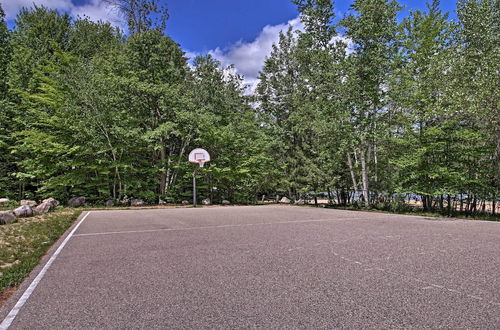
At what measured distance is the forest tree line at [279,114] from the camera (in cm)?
1165

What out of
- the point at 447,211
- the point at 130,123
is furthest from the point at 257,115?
the point at 447,211

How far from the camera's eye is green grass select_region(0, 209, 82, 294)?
382cm

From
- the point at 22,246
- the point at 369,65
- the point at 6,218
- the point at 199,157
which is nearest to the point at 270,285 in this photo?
the point at 22,246

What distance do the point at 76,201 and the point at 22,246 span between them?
460 inches

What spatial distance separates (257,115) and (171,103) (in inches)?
295

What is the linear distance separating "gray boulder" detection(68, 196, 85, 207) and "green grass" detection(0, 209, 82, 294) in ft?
25.1

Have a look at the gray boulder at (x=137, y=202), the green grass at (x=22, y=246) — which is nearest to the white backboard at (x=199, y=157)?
the gray boulder at (x=137, y=202)

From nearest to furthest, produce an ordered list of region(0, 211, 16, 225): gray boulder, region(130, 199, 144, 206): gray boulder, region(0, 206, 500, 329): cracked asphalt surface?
region(0, 206, 500, 329): cracked asphalt surface
region(0, 211, 16, 225): gray boulder
region(130, 199, 144, 206): gray boulder

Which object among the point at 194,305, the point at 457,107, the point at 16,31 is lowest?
the point at 194,305

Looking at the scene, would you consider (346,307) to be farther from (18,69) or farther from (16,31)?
(16,31)

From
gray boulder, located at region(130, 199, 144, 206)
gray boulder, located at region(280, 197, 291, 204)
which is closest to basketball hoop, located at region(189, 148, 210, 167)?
gray boulder, located at region(130, 199, 144, 206)

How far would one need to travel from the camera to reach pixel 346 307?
2.59 metres

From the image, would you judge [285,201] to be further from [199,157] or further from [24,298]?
[24,298]

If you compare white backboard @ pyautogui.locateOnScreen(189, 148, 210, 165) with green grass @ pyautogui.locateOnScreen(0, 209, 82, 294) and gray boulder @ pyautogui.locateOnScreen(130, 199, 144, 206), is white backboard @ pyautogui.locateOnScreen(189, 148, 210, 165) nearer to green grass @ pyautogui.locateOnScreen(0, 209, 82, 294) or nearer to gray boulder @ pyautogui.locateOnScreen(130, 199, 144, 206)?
gray boulder @ pyautogui.locateOnScreen(130, 199, 144, 206)
